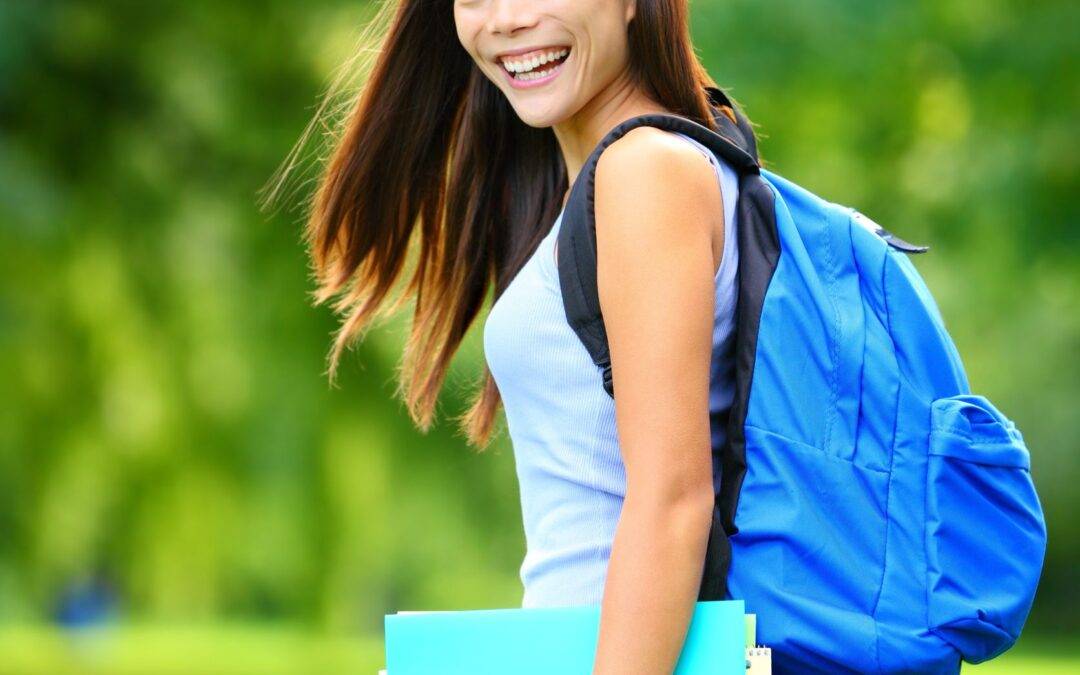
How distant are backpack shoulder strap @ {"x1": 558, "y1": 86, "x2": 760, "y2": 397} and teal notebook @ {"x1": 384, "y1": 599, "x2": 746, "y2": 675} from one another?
224 millimetres

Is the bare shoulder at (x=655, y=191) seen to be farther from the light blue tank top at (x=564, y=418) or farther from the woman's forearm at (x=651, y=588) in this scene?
the woman's forearm at (x=651, y=588)

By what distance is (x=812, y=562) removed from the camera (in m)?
1.42

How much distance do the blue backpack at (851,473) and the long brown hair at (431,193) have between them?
2.04 ft

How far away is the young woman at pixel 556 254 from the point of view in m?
1.42

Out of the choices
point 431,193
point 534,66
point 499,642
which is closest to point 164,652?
point 431,193

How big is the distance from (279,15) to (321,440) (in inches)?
68.7

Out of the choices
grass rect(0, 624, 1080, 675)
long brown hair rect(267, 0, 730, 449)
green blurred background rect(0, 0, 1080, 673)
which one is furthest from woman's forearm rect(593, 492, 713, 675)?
grass rect(0, 624, 1080, 675)

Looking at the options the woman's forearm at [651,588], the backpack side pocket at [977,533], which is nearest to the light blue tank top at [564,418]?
the woman's forearm at [651,588]

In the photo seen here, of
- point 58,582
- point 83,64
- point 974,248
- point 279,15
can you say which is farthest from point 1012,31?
point 58,582

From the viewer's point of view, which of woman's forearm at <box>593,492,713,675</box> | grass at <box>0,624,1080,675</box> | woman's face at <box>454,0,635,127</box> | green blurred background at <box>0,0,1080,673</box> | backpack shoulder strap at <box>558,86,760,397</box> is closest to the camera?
woman's forearm at <box>593,492,713,675</box>

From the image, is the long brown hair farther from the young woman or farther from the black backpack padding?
the black backpack padding

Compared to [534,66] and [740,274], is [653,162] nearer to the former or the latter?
[740,274]

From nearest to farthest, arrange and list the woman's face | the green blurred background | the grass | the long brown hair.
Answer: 1. the woman's face
2. the long brown hair
3. the green blurred background
4. the grass

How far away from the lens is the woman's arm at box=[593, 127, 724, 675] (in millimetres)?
1395
